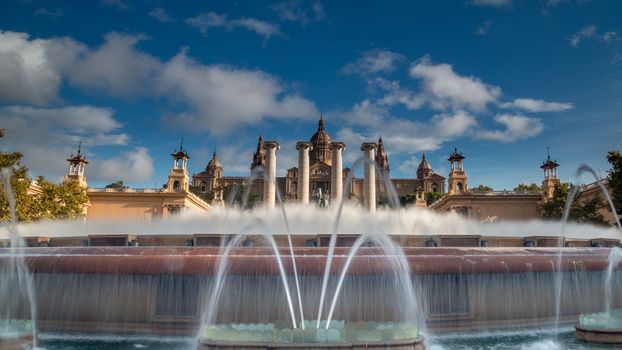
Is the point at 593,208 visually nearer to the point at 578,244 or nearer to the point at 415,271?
the point at 578,244

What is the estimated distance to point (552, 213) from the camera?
50844 mm

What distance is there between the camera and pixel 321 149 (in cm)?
14450

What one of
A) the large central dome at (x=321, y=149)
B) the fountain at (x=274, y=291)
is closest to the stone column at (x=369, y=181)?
the fountain at (x=274, y=291)

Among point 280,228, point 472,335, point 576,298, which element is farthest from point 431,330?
point 280,228

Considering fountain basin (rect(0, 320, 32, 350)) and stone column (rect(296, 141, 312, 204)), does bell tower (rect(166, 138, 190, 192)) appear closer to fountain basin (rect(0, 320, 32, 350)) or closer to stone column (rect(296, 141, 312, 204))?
stone column (rect(296, 141, 312, 204))

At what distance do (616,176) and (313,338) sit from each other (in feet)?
103

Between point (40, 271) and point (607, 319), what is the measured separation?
1539 centimetres

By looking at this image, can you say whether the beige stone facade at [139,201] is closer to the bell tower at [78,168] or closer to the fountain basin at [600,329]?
the bell tower at [78,168]

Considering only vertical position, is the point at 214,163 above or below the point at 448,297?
above

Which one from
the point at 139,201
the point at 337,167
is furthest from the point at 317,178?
the point at 337,167

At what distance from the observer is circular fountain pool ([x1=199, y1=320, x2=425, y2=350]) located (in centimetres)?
822

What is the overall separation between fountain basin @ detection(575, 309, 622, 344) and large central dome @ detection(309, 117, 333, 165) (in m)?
126

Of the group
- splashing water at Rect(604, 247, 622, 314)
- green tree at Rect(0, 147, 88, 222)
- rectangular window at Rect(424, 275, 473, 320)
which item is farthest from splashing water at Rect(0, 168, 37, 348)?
green tree at Rect(0, 147, 88, 222)

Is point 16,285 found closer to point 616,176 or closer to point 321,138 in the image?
point 616,176
